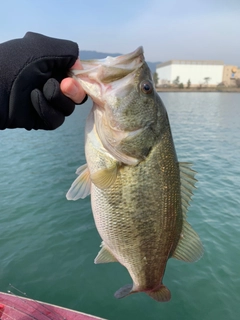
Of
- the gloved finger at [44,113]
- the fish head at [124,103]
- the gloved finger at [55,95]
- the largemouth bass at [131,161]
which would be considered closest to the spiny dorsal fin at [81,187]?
the largemouth bass at [131,161]

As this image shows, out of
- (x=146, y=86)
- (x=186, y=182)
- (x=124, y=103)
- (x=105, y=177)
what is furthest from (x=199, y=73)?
(x=105, y=177)

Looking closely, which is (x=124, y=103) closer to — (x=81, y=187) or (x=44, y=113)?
(x=44, y=113)

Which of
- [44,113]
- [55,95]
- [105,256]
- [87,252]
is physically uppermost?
[55,95]

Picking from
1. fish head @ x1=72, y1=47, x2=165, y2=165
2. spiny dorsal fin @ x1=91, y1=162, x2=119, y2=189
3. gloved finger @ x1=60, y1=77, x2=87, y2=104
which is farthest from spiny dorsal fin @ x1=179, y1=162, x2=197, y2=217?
gloved finger @ x1=60, y1=77, x2=87, y2=104

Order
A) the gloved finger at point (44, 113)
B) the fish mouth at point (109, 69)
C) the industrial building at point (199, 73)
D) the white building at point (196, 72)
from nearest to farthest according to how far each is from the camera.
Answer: the fish mouth at point (109, 69) → the gloved finger at point (44, 113) → the industrial building at point (199, 73) → the white building at point (196, 72)

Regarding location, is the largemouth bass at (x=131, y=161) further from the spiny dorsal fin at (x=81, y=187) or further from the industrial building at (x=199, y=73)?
the industrial building at (x=199, y=73)

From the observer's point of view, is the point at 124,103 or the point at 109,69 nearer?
the point at 109,69

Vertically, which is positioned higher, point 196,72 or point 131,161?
point 131,161

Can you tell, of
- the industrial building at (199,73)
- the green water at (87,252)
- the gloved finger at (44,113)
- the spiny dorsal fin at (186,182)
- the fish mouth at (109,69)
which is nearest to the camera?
the fish mouth at (109,69)
